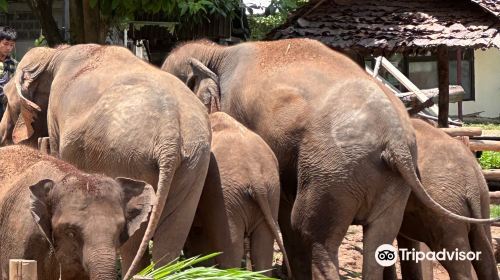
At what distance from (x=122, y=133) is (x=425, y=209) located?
2.72 metres

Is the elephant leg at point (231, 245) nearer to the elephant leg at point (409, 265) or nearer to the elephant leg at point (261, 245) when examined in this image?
the elephant leg at point (261, 245)

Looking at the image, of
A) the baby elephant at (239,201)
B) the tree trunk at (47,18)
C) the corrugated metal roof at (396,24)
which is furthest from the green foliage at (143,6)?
the baby elephant at (239,201)

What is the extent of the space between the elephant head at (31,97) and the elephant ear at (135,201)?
250cm

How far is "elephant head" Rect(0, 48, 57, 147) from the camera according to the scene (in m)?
8.41

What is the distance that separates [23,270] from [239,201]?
2.61 m

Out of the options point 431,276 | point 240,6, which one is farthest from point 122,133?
point 240,6

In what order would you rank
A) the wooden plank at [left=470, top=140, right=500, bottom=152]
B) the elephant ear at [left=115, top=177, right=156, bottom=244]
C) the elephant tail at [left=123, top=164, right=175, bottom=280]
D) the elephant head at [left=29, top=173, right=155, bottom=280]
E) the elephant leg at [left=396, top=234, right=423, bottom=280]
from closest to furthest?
the elephant head at [left=29, top=173, right=155, bottom=280] < the elephant ear at [left=115, top=177, right=156, bottom=244] < the elephant tail at [left=123, top=164, right=175, bottom=280] < the elephant leg at [left=396, top=234, right=423, bottom=280] < the wooden plank at [left=470, top=140, right=500, bottom=152]

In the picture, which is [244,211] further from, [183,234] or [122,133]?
[122,133]

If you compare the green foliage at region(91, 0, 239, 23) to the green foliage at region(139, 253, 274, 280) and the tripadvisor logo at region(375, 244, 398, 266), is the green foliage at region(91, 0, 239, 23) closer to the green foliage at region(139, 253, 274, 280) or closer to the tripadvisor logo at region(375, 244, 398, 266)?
the tripadvisor logo at region(375, 244, 398, 266)

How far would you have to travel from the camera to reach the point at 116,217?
5.79m

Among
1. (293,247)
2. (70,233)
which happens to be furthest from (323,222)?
(70,233)

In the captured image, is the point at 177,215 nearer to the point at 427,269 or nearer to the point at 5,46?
the point at 427,269

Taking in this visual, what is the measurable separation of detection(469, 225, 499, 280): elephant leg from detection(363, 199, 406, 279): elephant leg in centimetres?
97

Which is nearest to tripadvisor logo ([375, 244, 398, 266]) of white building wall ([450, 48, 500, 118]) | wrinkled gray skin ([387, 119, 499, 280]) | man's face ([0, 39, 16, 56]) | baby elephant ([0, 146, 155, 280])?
wrinkled gray skin ([387, 119, 499, 280])
